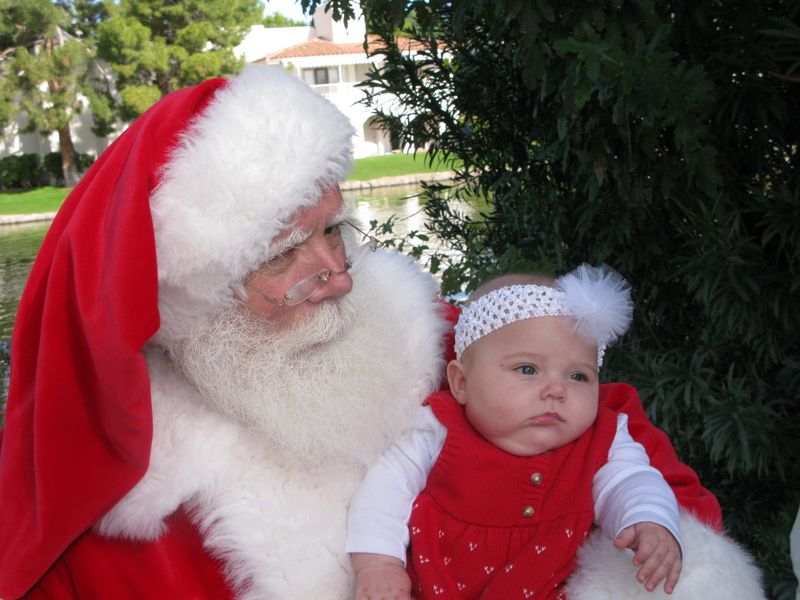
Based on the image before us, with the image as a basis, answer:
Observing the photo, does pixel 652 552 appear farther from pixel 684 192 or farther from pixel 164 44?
pixel 164 44

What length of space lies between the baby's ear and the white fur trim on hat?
538 millimetres

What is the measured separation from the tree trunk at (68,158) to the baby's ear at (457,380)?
3269 cm

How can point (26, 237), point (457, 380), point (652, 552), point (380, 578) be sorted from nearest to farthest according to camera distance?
1. point (652, 552)
2. point (380, 578)
3. point (457, 380)
4. point (26, 237)

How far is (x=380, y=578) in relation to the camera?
67.2 inches

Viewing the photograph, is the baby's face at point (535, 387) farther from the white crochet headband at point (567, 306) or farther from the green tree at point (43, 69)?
the green tree at point (43, 69)

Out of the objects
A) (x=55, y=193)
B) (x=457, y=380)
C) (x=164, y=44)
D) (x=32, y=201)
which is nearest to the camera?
(x=457, y=380)

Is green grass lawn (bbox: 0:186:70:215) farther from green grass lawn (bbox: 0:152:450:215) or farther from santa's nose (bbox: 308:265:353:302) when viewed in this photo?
santa's nose (bbox: 308:265:353:302)

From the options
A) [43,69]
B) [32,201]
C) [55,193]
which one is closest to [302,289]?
[32,201]

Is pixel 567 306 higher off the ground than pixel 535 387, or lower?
higher

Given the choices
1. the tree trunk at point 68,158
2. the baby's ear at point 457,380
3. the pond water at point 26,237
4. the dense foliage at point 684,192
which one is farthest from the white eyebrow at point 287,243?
the tree trunk at point 68,158

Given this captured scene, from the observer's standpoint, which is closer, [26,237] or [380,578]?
[380,578]

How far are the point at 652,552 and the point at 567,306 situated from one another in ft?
1.86

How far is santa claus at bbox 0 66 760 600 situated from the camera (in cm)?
152

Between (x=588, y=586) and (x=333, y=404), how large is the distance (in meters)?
0.68
